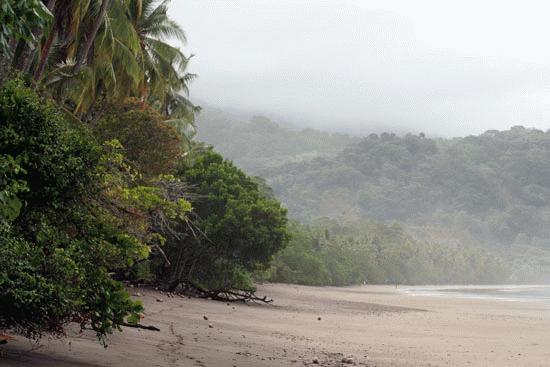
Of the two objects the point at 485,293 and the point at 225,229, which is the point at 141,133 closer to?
the point at 225,229

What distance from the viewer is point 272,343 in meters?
13.5

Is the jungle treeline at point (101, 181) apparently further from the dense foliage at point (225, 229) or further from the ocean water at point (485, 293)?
the ocean water at point (485, 293)

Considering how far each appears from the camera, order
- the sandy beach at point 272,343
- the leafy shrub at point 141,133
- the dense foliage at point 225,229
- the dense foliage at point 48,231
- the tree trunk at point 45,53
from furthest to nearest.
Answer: the dense foliage at point 225,229 < the leafy shrub at point 141,133 < the tree trunk at point 45,53 < the sandy beach at point 272,343 < the dense foliage at point 48,231

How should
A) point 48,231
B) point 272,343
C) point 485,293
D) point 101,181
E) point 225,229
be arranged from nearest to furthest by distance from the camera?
point 48,231 → point 101,181 → point 272,343 → point 225,229 → point 485,293

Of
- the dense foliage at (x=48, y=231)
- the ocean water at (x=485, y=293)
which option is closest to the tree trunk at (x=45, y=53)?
the dense foliage at (x=48, y=231)

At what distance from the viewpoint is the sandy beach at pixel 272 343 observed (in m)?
8.30

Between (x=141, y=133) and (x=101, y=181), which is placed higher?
(x=141, y=133)

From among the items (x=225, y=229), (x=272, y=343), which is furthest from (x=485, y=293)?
(x=272, y=343)

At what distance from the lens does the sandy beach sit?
8305 mm

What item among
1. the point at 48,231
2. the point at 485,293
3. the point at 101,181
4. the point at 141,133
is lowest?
the point at 485,293

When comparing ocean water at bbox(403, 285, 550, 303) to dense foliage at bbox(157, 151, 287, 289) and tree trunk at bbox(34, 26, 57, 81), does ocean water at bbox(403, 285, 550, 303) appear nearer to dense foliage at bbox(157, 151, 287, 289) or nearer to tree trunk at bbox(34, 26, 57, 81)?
dense foliage at bbox(157, 151, 287, 289)

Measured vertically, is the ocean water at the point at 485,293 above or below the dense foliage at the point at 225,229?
below

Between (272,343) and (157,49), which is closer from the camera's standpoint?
(272,343)

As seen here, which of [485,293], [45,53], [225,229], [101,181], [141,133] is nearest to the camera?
[101,181]
